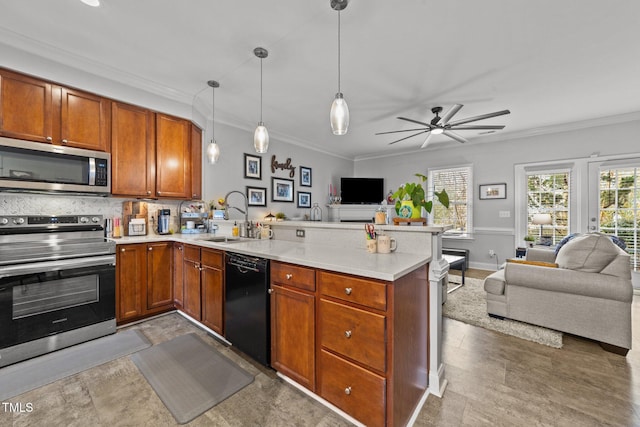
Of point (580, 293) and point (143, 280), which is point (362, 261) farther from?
point (143, 280)

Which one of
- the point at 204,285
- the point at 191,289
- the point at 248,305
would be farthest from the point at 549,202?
the point at 191,289

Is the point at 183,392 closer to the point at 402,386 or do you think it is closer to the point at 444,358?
the point at 402,386

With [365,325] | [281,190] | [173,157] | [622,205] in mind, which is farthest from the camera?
[281,190]

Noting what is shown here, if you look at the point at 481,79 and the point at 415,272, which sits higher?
the point at 481,79

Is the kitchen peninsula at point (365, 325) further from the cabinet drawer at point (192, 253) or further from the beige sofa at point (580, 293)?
the beige sofa at point (580, 293)

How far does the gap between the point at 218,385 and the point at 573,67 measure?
4.50 m

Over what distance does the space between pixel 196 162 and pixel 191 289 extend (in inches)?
71.6

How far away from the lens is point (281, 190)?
523 cm

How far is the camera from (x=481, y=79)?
10.0ft

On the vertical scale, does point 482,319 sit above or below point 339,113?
below

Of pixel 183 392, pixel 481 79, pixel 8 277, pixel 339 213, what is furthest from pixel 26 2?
pixel 339 213

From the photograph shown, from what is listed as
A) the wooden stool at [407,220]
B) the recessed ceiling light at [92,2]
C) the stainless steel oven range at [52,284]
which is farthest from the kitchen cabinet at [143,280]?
the wooden stool at [407,220]

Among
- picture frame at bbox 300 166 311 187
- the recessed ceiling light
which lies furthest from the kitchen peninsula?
picture frame at bbox 300 166 311 187

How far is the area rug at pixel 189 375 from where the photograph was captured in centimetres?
169
